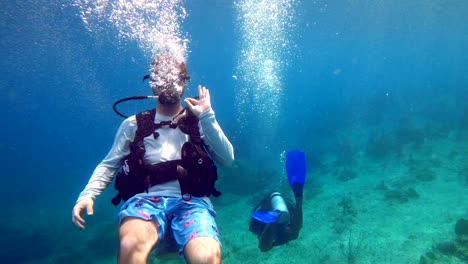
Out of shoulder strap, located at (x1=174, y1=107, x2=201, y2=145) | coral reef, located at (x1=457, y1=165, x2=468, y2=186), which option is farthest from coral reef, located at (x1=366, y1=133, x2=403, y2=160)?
shoulder strap, located at (x1=174, y1=107, x2=201, y2=145)

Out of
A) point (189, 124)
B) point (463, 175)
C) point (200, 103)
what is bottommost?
point (463, 175)

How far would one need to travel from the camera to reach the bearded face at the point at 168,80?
3.45m

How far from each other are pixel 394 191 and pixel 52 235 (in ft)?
59.4

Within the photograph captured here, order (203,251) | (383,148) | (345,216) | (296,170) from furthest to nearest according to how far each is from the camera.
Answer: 1. (383,148)
2. (345,216)
3. (296,170)
4. (203,251)

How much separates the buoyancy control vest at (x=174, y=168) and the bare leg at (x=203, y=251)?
0.57 metres

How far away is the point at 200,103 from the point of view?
10.6 ft

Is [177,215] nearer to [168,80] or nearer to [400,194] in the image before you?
[168,80]

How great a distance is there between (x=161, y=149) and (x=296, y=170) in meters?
2.88

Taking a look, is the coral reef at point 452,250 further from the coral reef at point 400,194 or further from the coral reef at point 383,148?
the coral reef at point 383,148

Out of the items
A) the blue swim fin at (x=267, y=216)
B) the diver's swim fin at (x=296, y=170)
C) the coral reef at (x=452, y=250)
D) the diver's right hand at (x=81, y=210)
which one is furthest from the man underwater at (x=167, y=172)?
the coral reef at (x=452, y=250)

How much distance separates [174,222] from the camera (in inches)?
123

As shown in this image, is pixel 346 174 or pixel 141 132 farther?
pixel 346 174

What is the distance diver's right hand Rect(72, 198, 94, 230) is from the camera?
2816 mm

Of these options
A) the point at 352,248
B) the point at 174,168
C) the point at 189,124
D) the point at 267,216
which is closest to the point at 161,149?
the point at 174,168
